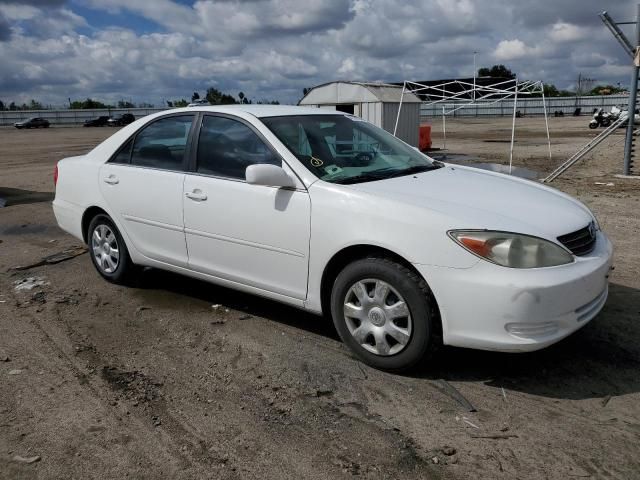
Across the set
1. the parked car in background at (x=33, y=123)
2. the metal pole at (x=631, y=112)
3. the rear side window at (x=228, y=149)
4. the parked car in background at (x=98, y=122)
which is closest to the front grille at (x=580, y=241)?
the rear side window at (x=228, y=149)

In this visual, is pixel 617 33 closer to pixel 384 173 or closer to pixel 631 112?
pixel 631 112

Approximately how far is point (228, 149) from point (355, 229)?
1.35m

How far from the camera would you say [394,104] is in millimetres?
18562

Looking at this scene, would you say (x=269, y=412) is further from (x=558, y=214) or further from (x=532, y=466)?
(x=558, y=214)

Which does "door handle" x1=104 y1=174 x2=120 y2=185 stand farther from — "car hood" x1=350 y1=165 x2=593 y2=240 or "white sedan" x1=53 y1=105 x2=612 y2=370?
"car hood" x1=350 y1=165 x2=593 y2=240

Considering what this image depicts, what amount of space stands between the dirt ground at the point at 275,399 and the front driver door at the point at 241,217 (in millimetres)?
507

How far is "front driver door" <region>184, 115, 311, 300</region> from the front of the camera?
12.2ft

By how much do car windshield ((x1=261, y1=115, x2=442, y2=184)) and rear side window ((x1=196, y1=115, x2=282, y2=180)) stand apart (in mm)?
155

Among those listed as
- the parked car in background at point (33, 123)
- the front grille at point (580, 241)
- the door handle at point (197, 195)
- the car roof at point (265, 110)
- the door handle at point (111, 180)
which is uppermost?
the parked car in background at point (33, 123)

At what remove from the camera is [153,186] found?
15.0ft


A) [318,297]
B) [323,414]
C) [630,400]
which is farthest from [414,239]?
[630,400]

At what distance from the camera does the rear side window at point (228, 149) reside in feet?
13.2

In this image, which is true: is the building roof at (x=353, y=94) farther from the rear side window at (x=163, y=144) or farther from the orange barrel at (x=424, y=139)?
the rear side window at (x=163, y=144)

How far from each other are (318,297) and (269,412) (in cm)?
87
